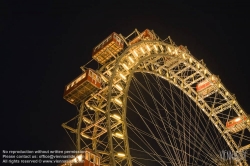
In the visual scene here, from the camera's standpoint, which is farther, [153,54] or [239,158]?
[239,158]

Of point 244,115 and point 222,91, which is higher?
point 222,91

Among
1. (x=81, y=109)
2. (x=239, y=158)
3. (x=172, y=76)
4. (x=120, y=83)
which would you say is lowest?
(x=239, y=158)

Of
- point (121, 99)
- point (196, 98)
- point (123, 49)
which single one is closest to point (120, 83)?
point (121, 99)

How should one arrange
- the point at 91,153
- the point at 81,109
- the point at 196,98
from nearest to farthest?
the point at 91,153, the point at 81,109, the point at 196,98

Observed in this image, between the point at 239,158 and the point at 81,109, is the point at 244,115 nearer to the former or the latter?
the point at 239,158

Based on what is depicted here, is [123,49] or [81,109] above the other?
[123,49]

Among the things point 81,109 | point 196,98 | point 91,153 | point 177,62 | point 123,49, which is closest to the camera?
point 91,153

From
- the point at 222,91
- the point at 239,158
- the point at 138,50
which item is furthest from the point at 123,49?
the point at 239,158

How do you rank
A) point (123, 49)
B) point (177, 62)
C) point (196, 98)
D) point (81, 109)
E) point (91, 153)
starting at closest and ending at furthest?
1. point (91, 153)
2. point (81, 109)
3. point (123, 49)
4. point (177, 62)
5. point (196, 98)

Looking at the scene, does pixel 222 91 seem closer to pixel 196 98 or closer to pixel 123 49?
pixel 196 98
